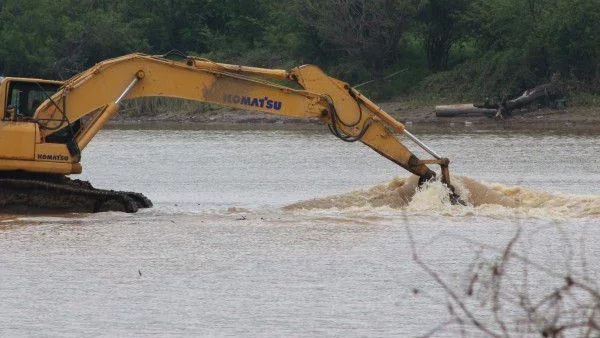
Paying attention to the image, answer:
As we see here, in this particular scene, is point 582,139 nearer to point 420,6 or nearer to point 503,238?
point 420,6

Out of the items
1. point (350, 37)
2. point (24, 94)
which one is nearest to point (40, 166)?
point (24, 94)

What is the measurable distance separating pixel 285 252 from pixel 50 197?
15.4ft

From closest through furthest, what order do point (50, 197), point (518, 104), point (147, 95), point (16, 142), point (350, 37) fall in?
point (16, 142), point (50, 197), point (147, 95), point (518, 104), point (350, 37)

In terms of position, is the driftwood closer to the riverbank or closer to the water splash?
the riverbank

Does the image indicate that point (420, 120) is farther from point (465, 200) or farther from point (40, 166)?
point (40, 166)

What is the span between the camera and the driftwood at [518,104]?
50.9 m

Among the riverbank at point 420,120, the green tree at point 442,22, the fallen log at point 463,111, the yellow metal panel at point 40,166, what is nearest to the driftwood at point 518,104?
the fallen log at point 463,111

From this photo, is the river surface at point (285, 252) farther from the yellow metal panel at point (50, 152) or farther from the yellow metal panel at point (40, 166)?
the yellow metal panel at point (50, 152)

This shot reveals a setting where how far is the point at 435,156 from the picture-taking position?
1936 centimetres

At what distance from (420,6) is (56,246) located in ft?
134

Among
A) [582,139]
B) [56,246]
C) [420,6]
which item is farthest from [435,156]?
[420,6]

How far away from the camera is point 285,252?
16156 millimetres

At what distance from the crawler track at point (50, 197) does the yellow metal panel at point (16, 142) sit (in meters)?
0.39

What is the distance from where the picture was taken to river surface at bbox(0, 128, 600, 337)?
12203 millimetres
